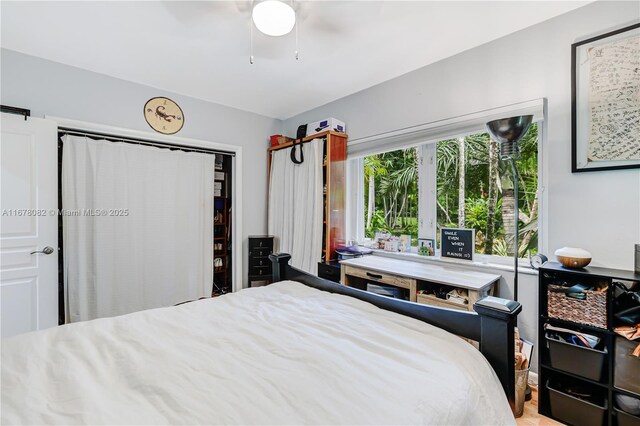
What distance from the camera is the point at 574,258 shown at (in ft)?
5.14

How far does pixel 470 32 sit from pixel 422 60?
430mm

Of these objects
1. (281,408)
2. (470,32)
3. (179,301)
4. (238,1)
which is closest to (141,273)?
(179,301)

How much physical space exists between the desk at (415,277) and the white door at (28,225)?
251 centimetres

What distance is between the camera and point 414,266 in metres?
2.45

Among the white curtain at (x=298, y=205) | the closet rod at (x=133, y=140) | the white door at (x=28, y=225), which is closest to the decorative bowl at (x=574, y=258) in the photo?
the white curtain at (x=298, y=205)

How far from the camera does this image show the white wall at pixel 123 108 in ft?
7.84

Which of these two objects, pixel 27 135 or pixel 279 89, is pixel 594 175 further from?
pixel 27 135

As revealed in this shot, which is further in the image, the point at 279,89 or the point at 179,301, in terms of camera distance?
the point at 179,301

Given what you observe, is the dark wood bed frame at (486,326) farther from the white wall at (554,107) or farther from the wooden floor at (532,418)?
the white wall at (554,107)

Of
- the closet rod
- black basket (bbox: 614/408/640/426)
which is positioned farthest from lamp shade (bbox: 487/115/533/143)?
the closet rod

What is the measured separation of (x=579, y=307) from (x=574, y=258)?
26cm

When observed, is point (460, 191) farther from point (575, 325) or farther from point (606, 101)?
point (575, 325)

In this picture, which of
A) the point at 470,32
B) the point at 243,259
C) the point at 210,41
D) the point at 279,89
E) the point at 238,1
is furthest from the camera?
the point at 243,259

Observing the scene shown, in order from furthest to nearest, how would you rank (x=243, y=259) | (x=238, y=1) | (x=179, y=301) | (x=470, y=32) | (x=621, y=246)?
(x=243, y=259) < (x=179, y=301) < (x=470, y=32) < (x=238, y=1) < (x=621, y=246)
